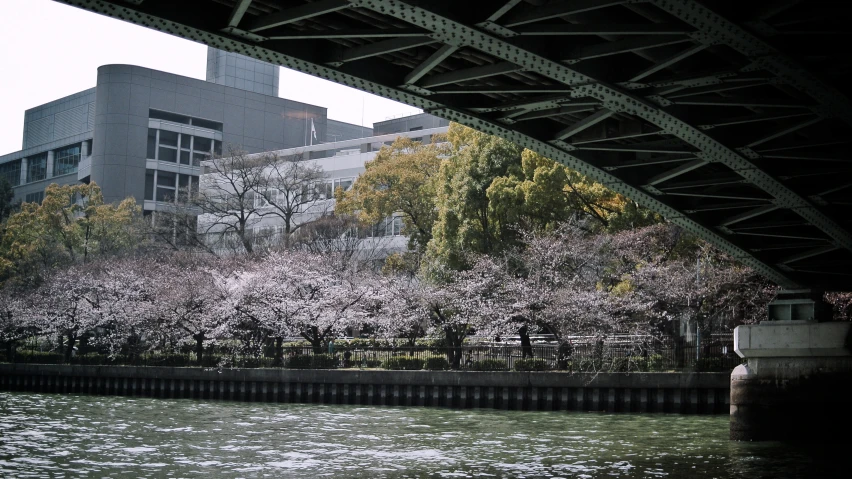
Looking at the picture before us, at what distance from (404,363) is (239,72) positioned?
57049mm

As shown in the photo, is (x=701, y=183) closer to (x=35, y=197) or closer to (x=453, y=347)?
(x=453, y=347)

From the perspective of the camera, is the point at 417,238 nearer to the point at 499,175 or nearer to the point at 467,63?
the point at 499,175

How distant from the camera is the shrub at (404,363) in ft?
113

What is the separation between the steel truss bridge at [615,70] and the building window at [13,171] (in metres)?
84.3

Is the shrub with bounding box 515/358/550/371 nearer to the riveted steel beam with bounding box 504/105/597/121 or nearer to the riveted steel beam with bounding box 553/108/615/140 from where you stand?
the riveted steel beam with bounding box 553/108/615/140

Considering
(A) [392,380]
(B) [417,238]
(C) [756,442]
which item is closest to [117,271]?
(B) [417,238]

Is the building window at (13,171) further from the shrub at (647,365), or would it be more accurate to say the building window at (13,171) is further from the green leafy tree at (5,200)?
the shrub at (647,365)

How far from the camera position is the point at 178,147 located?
7912 cm

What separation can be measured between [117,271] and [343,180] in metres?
20.6

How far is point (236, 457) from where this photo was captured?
18.6 meters

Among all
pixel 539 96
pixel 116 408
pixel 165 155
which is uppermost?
pixel 165 155

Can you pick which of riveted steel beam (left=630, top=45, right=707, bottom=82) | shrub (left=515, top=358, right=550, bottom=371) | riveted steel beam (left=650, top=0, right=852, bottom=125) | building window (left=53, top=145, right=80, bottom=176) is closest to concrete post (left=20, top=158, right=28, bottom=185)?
building window (left=53, top=145, right=80, bottom=176)

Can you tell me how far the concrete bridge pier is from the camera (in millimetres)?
20734

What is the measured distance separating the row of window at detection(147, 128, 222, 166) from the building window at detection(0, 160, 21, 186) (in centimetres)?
2024
